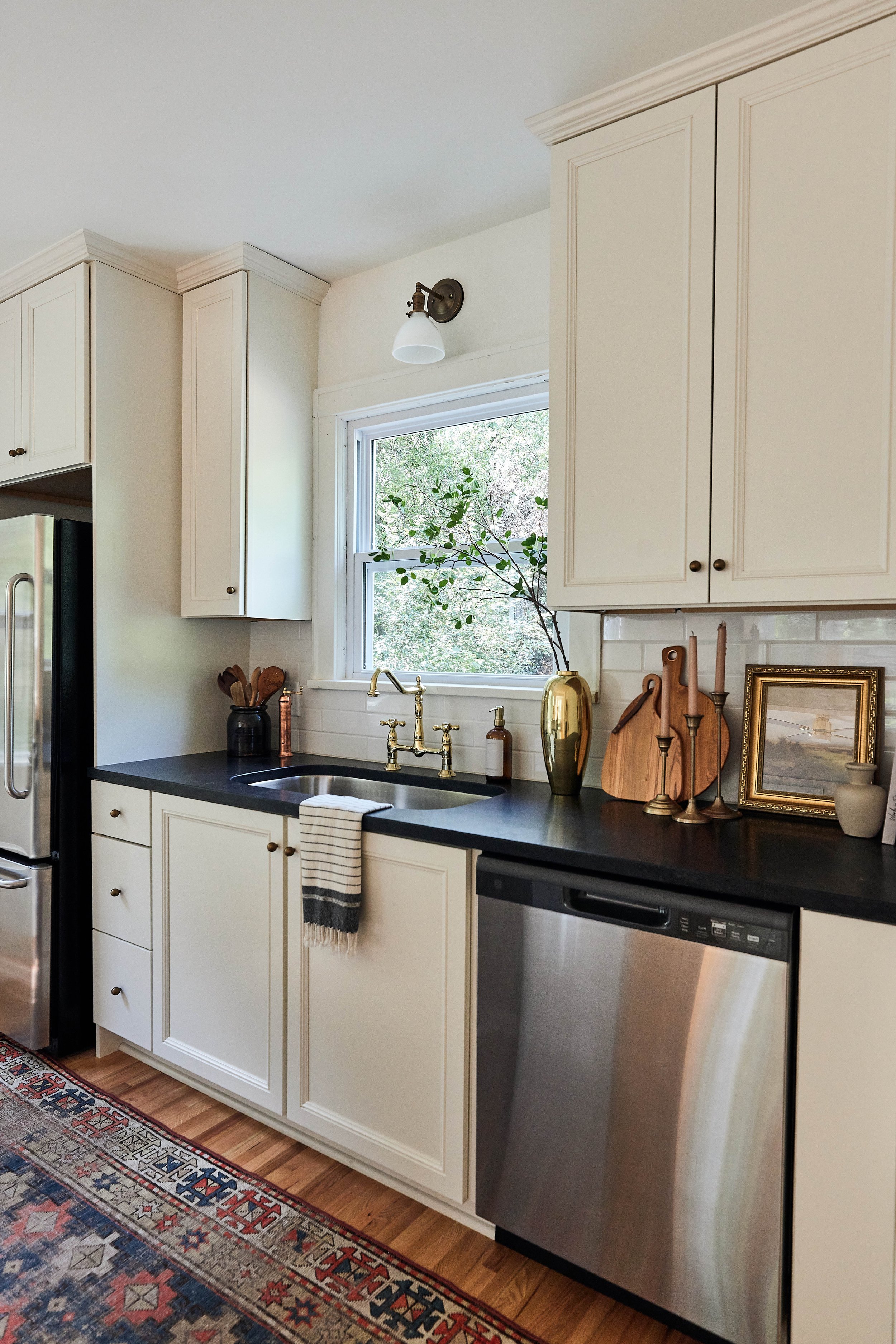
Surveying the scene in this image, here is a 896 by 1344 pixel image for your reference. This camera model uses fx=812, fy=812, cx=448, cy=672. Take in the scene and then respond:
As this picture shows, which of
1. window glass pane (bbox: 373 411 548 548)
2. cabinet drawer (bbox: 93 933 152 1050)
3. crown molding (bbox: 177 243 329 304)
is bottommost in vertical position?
cabinet drawer (bbox: 93 933 152 1050)

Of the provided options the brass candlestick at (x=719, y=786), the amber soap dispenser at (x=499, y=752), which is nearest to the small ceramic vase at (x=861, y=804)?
the brass candlestick at (x=719, y=786)

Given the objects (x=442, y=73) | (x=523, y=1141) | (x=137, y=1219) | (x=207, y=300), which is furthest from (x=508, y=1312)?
(x=207, y=300)

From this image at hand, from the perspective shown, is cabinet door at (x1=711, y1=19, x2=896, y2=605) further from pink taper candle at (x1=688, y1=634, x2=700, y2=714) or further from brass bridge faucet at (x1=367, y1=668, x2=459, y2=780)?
brass bridge faucet at (x1=367, y1=668, x2=459, y2=780)

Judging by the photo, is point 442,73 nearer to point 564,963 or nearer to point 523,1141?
point 564,963

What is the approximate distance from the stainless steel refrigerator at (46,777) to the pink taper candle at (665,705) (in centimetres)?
180

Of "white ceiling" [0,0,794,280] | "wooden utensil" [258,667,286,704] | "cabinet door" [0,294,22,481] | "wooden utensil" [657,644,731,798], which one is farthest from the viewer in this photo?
"wooden utensil" [258,667,286,704]

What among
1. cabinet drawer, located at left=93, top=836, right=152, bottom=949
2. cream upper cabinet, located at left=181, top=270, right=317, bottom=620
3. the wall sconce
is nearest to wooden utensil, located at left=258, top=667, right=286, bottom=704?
cream upper cabinet, located at left=181, top=270, right=317, bottom=620

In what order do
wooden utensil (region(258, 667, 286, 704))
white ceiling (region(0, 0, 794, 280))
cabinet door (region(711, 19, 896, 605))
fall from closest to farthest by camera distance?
cabinet door (region(711, 19, 896, 605))
white ceiling (region(0, 0, 794, 280))
wooden utensil (region(258, 667, 286, 704))

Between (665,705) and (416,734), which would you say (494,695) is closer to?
(416,734)

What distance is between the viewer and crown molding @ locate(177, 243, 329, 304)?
265 cm

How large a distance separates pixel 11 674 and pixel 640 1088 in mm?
2201

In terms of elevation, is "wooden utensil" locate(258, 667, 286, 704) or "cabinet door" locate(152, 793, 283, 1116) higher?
"wooden utensil" locate(258, 667, 286, 704)

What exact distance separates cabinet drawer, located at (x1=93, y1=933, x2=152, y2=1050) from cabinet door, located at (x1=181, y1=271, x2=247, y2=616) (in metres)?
1.12

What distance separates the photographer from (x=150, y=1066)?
2.57 metres
